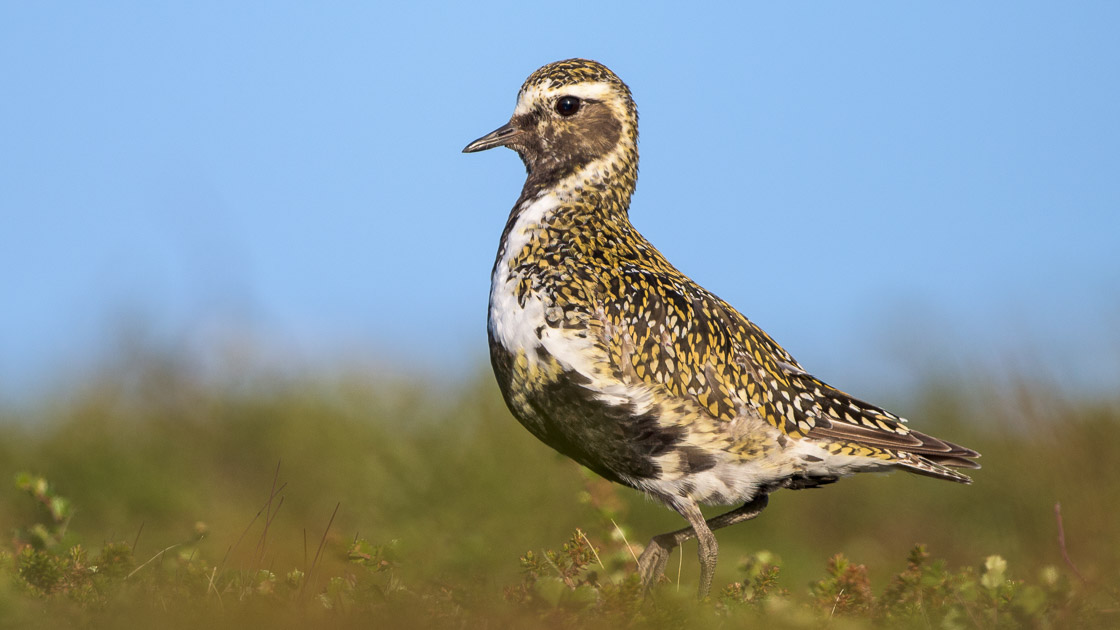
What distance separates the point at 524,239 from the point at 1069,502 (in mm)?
5754

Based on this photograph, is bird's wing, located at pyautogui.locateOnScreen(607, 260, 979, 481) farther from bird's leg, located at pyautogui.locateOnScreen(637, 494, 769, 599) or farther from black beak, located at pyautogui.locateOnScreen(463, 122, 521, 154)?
black beak, located at pyautogui.locateOnScreen(463, 122, 521, 154)

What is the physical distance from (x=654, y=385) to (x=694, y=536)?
3.94 ft

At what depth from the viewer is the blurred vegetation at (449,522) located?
5.73 metres

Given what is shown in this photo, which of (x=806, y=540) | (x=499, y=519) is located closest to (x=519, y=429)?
(x=499, y=519)

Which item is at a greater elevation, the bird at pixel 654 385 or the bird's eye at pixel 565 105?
the bird's eye at pixel 565 105

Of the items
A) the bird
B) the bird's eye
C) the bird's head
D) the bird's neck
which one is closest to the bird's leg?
the bird

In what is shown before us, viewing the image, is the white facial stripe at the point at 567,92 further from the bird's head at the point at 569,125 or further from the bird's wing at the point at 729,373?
the bird's wing at the point at 729,373

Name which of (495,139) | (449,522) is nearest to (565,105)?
(495,139)

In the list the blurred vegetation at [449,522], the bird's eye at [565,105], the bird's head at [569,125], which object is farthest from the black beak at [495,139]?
the blurred vegetation at [449,522]

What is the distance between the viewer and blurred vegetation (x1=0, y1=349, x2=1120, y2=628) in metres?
5.73

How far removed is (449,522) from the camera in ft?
30.7

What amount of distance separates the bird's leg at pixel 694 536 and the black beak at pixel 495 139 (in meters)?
2.79

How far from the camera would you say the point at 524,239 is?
680cm

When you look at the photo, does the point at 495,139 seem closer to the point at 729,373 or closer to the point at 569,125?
the point at 569,125
